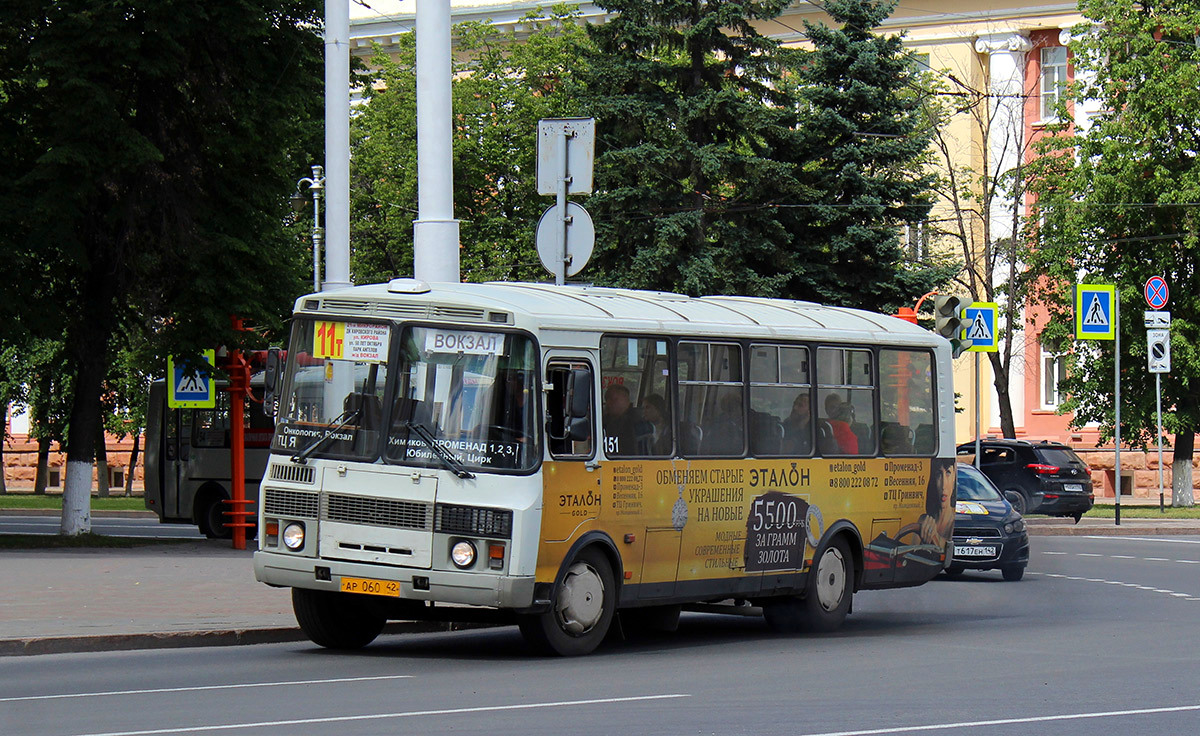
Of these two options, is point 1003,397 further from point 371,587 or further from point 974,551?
point 371,587

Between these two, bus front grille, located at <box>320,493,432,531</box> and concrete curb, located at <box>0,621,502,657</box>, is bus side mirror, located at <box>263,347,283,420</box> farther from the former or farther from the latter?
concrete curb, located at <box>0,621,502,657</box>

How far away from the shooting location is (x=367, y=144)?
161ft

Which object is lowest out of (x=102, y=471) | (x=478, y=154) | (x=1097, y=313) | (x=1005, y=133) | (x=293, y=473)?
(x=102, y=471)

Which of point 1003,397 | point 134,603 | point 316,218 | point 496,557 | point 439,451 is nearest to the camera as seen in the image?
point 496,557

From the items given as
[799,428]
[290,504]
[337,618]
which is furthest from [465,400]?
[799,428]

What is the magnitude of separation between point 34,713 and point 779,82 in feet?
96.3

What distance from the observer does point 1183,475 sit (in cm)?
4219

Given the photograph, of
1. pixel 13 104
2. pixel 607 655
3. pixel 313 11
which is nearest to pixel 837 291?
pixel 313 11

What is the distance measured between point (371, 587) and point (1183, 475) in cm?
3401

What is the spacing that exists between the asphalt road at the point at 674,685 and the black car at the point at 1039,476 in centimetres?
1896

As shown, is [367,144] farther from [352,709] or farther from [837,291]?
[352,709]

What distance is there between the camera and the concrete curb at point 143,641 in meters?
12.5

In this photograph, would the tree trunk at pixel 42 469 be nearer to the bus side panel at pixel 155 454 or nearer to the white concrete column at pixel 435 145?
the bus side panel at pixel 155 454

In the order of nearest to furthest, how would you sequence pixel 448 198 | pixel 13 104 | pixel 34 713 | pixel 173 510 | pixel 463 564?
1. pixel 34 713
2. pixel 463 564
3. pixel 448 198
4. pixel 13 104
5. pixel 173 510
